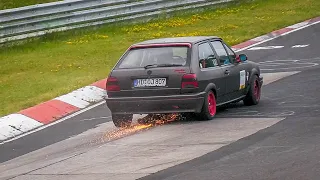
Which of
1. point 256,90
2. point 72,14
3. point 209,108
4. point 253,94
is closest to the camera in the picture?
point 209,108

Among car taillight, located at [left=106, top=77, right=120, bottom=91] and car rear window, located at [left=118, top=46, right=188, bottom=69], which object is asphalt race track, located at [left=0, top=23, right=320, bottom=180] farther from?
car rear window, located at [left=118, top=46, right=188, bottom=69]

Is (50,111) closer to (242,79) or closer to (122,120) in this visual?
(122,120)

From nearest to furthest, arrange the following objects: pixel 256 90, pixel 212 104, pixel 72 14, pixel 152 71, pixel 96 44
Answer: pixel 152 71 < pixel 212 104 < pixel 256 90 < pixel 96 44 < pixel 72 14

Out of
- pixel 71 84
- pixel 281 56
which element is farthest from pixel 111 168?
pixel 281 56

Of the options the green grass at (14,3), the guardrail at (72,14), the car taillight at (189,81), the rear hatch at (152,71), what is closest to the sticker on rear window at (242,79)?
the rear hatch at (152,71)

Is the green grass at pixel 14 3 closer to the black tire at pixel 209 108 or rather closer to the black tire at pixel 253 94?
the black tire at pixel 253 94

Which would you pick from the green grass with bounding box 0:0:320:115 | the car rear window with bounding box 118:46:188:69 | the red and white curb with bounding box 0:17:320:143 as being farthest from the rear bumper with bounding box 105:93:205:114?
the green grass with bounding box 0:0:320:115

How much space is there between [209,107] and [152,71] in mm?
1042

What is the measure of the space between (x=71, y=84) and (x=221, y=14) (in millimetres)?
13747

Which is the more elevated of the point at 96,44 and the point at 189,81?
the point at 189,81

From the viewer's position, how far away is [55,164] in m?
12.3

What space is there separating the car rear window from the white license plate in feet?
0.91

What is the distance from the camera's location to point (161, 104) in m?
14.6

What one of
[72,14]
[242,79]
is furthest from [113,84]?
[72,14]
